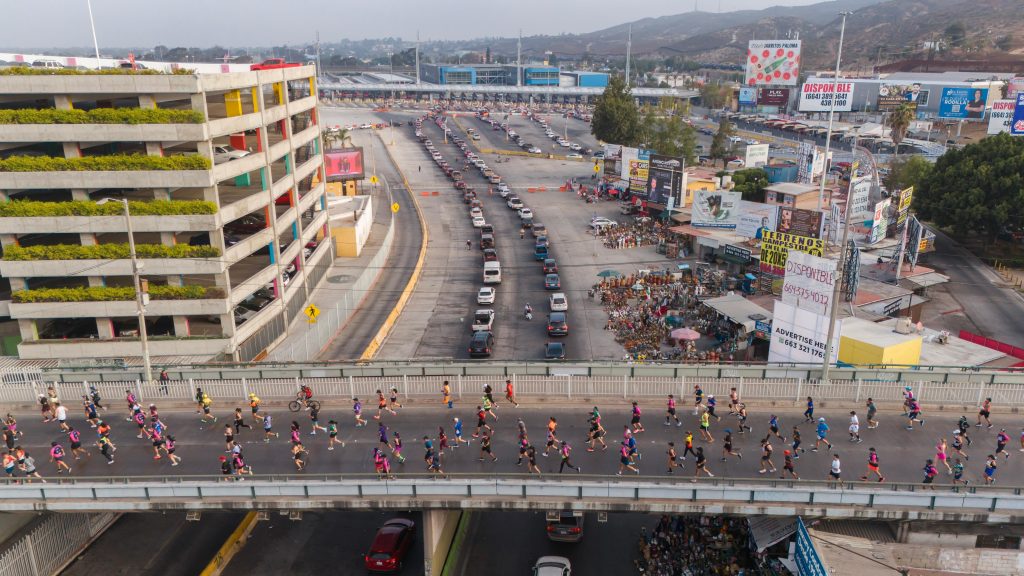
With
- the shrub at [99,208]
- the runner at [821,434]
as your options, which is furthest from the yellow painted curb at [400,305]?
the runner at [821,434]

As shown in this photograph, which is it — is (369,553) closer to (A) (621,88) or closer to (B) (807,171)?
(B) (807,171)

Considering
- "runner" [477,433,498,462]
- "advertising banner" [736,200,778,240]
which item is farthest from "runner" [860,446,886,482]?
"advertising banner" [736,200,778,240]

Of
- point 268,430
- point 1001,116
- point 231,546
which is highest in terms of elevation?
point 1001,116

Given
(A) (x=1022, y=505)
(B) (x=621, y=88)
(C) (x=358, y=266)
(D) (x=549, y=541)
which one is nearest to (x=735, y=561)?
(D) (x=549, y=541)

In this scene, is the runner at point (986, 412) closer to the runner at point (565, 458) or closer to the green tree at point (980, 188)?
the runner at point (565, 458)

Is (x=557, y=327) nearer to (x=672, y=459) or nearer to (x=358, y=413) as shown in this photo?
(x=358, y=413)

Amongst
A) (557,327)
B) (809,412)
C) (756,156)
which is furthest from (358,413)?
(756,156)
